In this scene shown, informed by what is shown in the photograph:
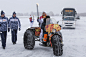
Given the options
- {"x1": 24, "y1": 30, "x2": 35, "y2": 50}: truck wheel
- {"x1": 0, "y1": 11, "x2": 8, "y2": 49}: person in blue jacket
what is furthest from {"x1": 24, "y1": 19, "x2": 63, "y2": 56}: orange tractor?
{"x1": 0, "y1": 11, "x2": 8, "y2": 49}: person in blue jacket

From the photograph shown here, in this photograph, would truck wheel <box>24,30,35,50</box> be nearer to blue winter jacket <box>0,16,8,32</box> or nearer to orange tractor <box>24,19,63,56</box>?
orange tractor <box>24,19,63,56</box>

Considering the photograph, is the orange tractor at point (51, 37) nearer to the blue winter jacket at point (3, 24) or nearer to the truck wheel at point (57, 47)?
the truck wheel at point (57, 47)

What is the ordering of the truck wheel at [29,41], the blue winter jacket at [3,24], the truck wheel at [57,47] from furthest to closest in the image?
the blue winter jacket at [3,24] → the truck wheel at [29,41] → the truck wheel at [57,47]

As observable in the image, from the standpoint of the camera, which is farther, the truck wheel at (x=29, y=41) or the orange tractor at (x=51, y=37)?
the truck wheel at (x=29, y=41)

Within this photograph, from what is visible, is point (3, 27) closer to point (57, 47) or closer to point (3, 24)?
point (3, 24)

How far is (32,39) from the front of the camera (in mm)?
7633

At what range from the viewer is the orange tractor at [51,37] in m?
6.37

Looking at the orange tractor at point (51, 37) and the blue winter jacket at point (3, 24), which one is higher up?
the blue winter jacket at point (3, 24)

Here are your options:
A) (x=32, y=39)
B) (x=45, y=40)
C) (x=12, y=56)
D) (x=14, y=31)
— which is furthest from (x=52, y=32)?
(x=14, y=31)

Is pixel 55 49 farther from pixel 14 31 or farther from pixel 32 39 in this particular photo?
pixel 14 31

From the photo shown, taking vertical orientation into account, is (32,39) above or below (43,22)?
below

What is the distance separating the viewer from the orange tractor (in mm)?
6373

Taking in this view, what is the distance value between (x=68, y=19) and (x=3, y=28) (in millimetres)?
16242

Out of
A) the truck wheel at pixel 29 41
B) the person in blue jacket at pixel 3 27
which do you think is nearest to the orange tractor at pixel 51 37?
the truck wheel at pixel 29 41
